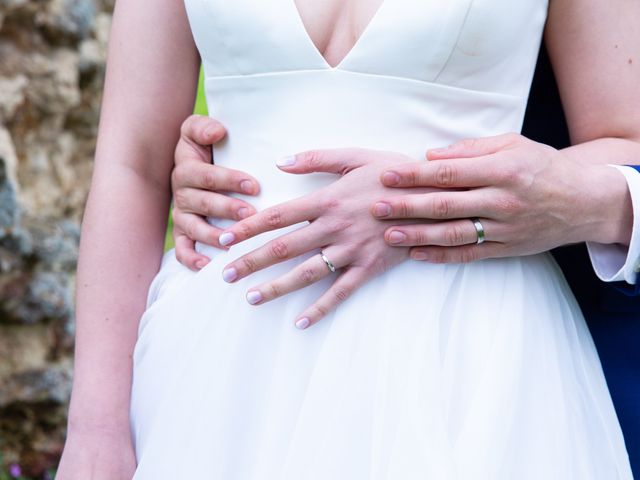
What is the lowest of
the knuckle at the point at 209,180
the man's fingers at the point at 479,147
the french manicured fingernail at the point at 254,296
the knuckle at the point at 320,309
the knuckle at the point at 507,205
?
the knuckle at the point at 320,309

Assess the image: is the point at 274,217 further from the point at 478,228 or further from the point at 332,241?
the point at 478,228

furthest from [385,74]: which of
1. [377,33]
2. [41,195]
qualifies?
[41,195]

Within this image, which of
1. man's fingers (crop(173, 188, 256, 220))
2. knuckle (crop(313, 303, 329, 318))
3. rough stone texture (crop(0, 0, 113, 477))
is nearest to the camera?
knuckle (crop(313, 303, 329, 318))

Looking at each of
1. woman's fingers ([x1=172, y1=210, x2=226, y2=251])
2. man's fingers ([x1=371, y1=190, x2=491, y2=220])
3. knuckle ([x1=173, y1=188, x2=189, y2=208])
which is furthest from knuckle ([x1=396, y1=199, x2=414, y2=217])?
knuckle ([x1=173, y1=188, x2=189, y2=208])

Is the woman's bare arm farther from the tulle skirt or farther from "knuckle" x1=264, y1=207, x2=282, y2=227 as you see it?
"knuckle" x1=264, y1=207, x2=282, y2=227

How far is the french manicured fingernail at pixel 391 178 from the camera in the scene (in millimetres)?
1127

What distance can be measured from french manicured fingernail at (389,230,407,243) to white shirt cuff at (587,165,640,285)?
33 cm

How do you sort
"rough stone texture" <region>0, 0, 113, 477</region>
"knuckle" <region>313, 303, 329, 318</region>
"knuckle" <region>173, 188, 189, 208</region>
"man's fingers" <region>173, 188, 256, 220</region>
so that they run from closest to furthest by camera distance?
"knuckle" <region>313, 303, 329, 318</region>, "man's fingers" <region>173, 188, 256, 220</region>, "knuckle" <region>173, 188, 189, 208</region>, "rough stone texture" <region>0, 0, 113, 477</region>

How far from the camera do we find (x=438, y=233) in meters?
1.13

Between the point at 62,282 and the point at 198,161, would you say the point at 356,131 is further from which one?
the point at 62,282

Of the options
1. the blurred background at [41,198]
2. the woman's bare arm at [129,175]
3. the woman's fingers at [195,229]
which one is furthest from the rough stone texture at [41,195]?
the woman's fingers at [195,229]

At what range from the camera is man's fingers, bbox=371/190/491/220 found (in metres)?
1.11

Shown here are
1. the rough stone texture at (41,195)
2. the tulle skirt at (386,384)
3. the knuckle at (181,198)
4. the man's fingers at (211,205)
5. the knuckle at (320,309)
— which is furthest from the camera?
the rough stone texture at (41,195)

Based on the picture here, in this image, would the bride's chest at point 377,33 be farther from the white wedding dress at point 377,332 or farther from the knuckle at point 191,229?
the knuckle at point 191,229
